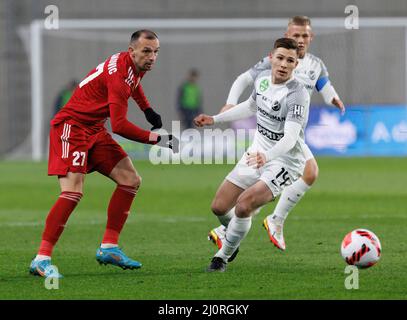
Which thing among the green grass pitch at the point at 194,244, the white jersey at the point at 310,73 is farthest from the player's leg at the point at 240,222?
the white jersey at the point at 310,73

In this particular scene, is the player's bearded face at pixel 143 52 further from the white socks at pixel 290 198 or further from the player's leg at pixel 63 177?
the white socks at pixel 290 198

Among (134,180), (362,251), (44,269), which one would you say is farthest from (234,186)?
(44,269)

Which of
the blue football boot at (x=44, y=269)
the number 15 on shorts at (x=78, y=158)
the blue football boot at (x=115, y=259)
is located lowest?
the blue football boot at (x=44, y=269)

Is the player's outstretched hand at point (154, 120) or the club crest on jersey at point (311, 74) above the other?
the club crest on jersey at point (311, 74)

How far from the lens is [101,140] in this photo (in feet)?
29.3

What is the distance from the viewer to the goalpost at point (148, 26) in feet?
91.3

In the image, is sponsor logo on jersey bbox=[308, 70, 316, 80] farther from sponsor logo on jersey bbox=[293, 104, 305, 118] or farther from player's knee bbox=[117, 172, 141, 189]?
player's knee bbox=[117, 172, 141, 189]

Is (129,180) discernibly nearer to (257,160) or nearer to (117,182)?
(117,182)

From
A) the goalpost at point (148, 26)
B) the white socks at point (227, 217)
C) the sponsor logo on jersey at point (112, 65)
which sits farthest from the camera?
the goalpost at point (148, 26)

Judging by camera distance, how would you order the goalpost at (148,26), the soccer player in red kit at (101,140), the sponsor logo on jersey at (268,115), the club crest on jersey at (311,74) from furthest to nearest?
the goalpost at (148,26), the club crest on jersey at (311,74), the sponsor logo on jersey at (268,115), the soccer player in red kit at (101,140)

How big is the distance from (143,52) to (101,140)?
88 centimetres

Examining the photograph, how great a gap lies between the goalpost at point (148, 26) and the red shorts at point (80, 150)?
18337 millimetres
